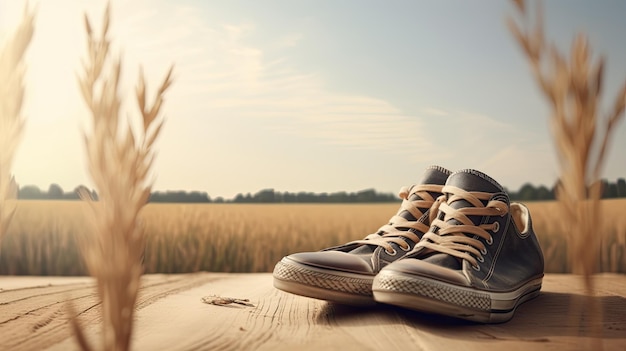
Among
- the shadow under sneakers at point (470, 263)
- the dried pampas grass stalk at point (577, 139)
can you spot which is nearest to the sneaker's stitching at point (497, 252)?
the shadow under sneakers at point (470, 263)

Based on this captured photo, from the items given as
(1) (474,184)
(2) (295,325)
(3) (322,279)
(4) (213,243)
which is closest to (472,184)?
(1) (474,184)

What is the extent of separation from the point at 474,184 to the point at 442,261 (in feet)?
0.98

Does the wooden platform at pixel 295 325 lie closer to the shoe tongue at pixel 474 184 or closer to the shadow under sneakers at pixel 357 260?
the shadow under sneakers at pixel 357 260

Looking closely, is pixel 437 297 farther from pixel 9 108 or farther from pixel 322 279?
pixel 9 108

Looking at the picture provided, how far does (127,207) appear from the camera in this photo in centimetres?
77

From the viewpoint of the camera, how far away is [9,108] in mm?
1316

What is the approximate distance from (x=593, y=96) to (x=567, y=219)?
175 mm

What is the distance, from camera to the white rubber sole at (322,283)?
1901 mm

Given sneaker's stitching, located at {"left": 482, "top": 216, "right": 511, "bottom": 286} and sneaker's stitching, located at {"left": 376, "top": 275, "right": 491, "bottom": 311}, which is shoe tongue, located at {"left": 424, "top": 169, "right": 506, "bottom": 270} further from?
sneaker's stitching, located at {"left": 376, "top": 275, "right": 491, "bottom": 311}

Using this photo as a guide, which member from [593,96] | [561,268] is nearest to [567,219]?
[593,96]

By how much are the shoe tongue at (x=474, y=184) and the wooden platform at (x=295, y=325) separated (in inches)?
14.6

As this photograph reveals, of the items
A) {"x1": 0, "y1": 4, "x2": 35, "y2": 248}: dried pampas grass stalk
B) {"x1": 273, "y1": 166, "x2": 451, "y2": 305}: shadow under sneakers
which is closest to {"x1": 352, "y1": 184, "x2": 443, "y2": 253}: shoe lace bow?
{"x1": 273, "y1": 166, "x2": 451, "y2": 305}: shadow under sneakers

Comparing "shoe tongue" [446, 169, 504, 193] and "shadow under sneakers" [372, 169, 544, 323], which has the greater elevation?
"shoe tongue" [446, 169, 504, 193]

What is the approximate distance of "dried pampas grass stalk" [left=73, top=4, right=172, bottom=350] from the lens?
756mm
